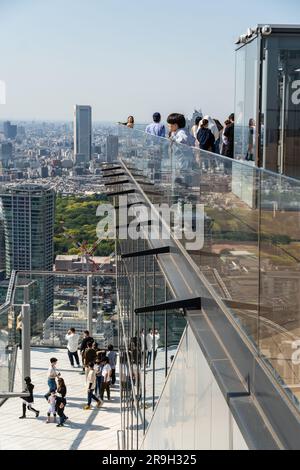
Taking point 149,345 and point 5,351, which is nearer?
point 149,345

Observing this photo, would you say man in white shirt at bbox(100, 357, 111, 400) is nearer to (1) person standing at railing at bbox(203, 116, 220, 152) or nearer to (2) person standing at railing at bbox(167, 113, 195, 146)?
(1) person standing at railing at bbox(203, 116, 220, 152)

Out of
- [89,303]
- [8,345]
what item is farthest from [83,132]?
[8,345]

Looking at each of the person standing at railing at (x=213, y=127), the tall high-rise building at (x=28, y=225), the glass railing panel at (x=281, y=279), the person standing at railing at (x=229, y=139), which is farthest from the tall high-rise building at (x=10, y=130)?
the glass railing panel at (x=281, y=279)

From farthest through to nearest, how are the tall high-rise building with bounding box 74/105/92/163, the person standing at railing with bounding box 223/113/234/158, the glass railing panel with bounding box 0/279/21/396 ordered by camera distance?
the tall high-rise building with bounding box 74/105/92/163 < the glass railing panel with bounding box 0/279/21/396 < the person standing at railing with bounding box 223/113/234/158

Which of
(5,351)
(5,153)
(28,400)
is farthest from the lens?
(5,153)

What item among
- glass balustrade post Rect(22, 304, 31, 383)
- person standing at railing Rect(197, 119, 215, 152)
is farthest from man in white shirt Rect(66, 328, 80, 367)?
person standing at railing Rect(197, 119, 215, 152)

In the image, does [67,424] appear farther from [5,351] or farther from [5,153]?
→ [5,153]

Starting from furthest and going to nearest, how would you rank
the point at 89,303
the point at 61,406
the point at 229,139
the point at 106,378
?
the point at 89,303
the point at 106,378
the point at 61,406
the point at 229,139
